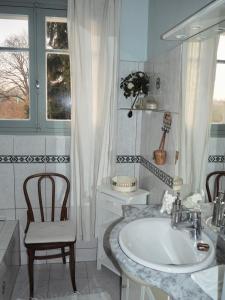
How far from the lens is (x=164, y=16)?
7.12 ft

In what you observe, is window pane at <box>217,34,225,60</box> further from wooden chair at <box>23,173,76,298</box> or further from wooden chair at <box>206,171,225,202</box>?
wooden chair at <box>23,173,76,298</box>

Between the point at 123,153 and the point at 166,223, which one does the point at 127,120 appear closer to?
the point at 123,153

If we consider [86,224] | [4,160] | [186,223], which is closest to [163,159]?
[186,223]

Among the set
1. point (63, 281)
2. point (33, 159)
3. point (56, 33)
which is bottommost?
point (63, 281)

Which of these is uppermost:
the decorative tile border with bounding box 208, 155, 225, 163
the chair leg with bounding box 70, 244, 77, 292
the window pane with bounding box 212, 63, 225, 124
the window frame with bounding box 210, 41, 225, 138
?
the window pane with bounding box 212, 63, 225, 124

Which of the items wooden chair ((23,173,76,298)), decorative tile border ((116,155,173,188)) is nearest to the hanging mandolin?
decorative tile border ((116,155,173,188))

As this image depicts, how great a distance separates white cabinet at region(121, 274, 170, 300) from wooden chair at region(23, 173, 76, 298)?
72 centimetres

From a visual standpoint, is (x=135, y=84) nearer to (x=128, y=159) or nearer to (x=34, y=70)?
(x=128, y=159)

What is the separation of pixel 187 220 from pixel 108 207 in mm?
1040

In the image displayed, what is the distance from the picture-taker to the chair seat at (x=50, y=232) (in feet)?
7.47

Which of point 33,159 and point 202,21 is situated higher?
point 202,21

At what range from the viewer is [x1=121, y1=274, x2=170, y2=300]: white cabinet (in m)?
1.23

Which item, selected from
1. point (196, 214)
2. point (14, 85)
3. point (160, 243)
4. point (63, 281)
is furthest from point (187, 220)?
point (14, 85)

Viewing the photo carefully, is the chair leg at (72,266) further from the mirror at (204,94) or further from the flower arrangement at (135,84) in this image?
the flower arrangement at (135,84)
